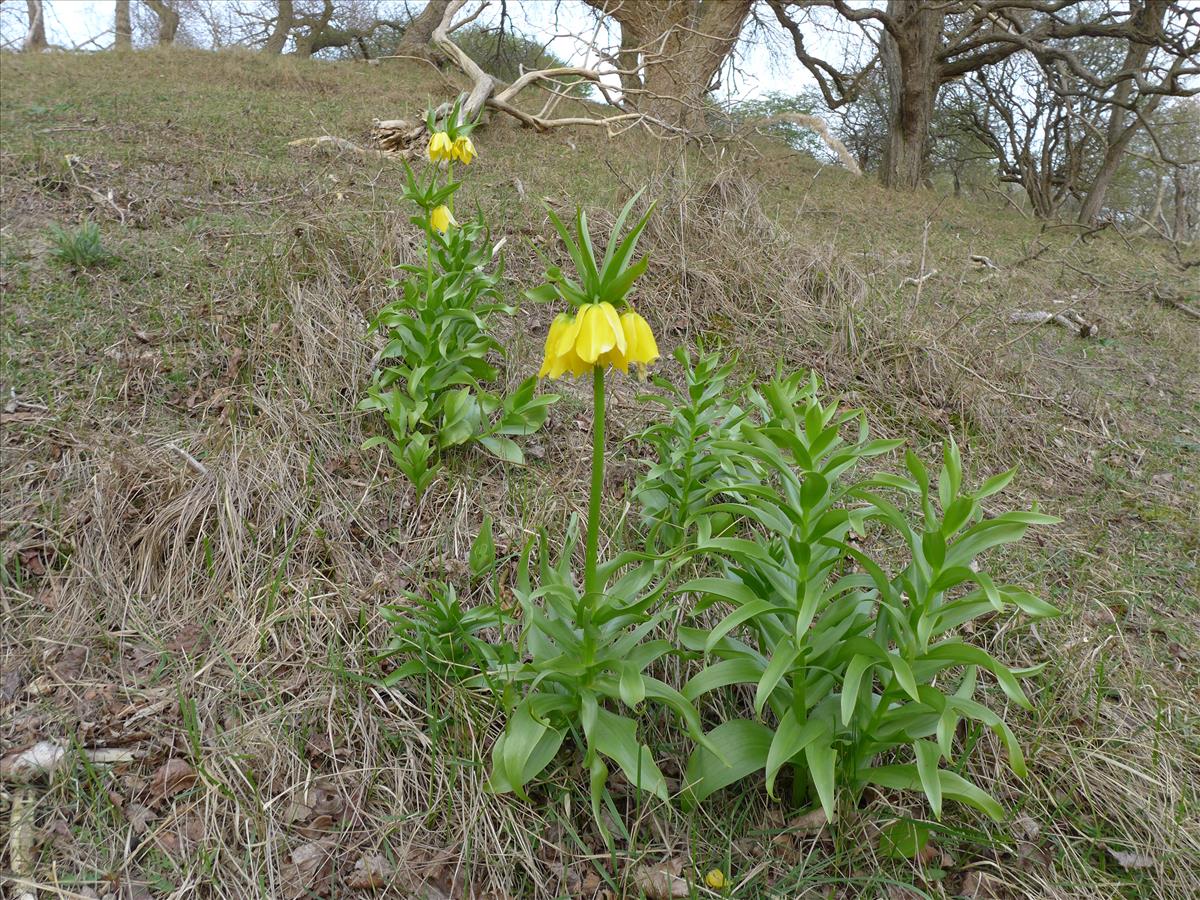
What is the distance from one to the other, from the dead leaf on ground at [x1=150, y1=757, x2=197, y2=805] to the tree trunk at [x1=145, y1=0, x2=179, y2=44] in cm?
2201

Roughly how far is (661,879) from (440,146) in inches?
110

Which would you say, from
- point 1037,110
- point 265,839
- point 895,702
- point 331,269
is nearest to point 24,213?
point 331,269

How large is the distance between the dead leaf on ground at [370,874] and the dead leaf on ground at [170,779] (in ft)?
1.80

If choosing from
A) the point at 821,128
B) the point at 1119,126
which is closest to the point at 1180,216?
the point at 1119,126

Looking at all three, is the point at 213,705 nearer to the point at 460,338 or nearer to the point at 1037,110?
the point at 460,338

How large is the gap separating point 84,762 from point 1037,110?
1869 cm

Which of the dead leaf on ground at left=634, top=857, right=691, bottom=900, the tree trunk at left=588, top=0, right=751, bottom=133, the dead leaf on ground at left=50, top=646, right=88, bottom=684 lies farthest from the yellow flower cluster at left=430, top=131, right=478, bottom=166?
the tree trunk at left=588, top=0, right=751, bottom=133

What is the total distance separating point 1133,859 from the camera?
188cm

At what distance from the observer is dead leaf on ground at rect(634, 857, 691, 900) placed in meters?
1.80

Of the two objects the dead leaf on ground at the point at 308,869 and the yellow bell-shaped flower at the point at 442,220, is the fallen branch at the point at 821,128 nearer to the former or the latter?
the yellow bell-shaped flower at the point at 442,220

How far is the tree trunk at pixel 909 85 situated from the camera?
433 inches

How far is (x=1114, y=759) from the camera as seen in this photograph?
6.62 ft

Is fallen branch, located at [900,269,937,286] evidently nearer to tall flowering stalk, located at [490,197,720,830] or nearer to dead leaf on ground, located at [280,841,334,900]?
tall flowering stalk, located at [490,197,720,830]

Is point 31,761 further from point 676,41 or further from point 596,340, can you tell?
point 676,41
